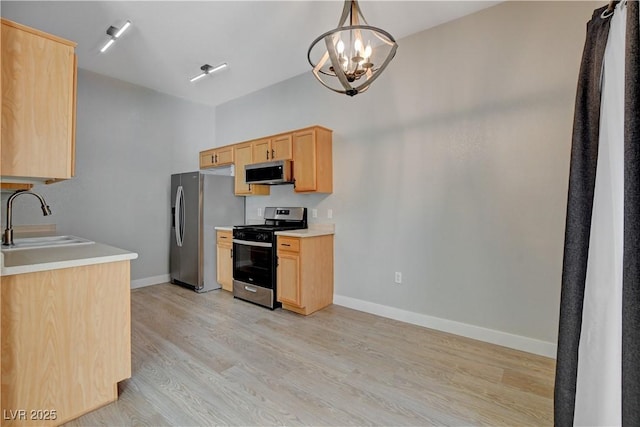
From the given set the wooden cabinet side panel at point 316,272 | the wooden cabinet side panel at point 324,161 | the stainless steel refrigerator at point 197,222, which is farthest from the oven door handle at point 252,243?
the wooden cabinet side panel at point 324,161

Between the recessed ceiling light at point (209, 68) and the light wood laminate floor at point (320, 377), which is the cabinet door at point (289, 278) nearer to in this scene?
Result: the light wood laminate floor at point (320, 377)

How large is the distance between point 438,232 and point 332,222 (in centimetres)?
129

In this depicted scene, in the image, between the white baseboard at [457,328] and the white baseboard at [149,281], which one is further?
the white baseboard at [149,281]

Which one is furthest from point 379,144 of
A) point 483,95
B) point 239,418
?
point 239,418

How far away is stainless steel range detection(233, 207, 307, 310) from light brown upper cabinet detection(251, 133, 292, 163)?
0.73m

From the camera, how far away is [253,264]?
367cm

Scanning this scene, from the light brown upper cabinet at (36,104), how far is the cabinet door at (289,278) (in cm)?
207

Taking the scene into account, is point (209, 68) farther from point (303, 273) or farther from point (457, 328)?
point (457, 328)

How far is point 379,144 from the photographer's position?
10.8 feet

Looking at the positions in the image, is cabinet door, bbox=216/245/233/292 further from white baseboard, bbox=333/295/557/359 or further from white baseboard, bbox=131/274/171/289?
white baseboard, bbox=333/295/557/359

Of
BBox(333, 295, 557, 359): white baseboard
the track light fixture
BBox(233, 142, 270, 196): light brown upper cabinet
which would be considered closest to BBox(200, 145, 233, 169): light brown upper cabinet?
BBox(233, 142, 270, 196): light brown upper cabinet

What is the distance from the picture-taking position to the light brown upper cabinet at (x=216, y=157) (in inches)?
178

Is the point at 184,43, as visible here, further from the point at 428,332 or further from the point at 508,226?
the point at 428,332

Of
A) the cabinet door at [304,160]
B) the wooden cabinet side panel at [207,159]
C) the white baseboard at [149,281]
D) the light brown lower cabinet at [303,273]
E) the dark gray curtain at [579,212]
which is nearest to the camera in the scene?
the dark gray curtain at [579,212]
